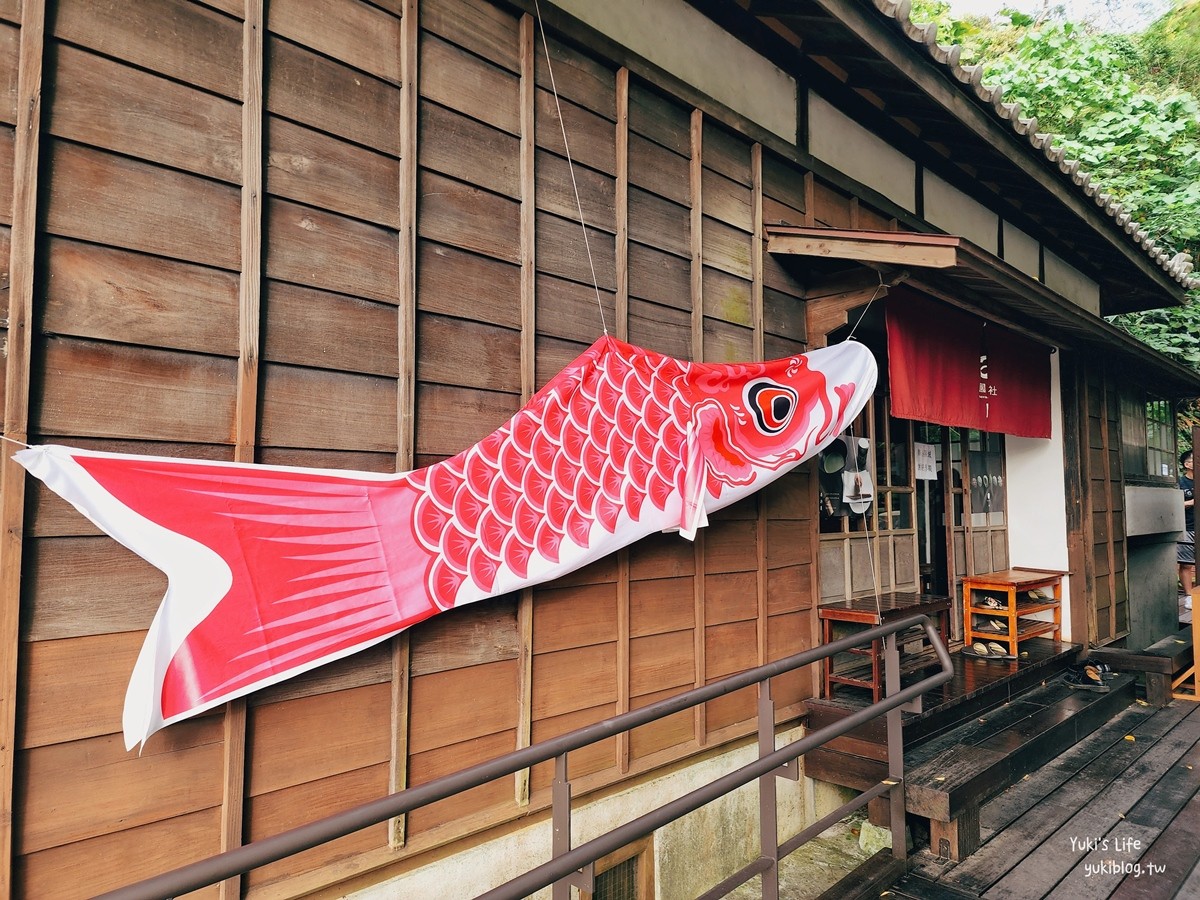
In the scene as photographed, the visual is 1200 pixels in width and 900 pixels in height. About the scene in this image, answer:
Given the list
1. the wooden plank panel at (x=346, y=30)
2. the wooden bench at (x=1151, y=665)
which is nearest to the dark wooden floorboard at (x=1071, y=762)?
the wooden bench at (x=1151, y=665)

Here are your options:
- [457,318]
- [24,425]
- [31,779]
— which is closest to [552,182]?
[457,318]

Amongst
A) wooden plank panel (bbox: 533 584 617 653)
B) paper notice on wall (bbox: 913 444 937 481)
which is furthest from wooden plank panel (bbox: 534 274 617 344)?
paper notice on wall (bbox: 913 444 937 481)

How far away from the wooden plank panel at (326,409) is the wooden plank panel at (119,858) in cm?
134

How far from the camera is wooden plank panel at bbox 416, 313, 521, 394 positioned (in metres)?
3.10

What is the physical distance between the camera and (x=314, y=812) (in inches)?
105

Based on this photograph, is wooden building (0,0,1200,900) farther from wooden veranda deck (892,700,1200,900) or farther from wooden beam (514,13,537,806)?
wooden veranda deck (892,700,1200,900)

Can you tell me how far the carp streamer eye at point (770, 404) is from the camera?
13.6 feet

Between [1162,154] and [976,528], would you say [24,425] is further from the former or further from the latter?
[1162,154]

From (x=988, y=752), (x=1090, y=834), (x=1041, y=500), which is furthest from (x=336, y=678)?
(x=1041, y=500)

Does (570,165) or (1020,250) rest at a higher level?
(1020,250)

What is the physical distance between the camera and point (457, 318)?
3.21 meters

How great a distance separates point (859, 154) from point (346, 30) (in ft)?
14.2

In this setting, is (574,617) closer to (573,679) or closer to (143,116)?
(573,679)

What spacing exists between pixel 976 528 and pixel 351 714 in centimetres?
714
